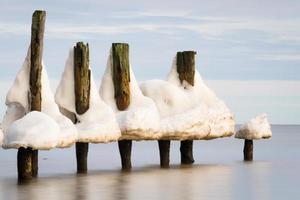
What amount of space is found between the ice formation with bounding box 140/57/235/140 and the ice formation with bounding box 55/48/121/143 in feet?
8.86

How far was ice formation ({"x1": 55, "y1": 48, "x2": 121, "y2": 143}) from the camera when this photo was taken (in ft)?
97.6

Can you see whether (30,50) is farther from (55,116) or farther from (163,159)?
(163,159)

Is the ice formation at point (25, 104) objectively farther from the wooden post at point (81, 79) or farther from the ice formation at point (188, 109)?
the ice formation at point (188, 109)

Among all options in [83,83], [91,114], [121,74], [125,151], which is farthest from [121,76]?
[125,151]

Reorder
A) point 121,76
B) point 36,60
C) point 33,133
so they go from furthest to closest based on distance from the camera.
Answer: point 121,76 < point 36,60 < point 33,133

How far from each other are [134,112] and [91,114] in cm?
164

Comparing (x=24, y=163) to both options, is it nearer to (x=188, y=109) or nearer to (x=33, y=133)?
(x=33, y=133)

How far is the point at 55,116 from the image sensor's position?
29062 millimetres

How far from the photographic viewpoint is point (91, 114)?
30.4 meters

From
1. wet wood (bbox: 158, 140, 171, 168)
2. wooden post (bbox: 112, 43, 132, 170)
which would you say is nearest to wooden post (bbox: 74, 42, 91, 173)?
A: wooden post (bbox: 112, 43, 132, 170)

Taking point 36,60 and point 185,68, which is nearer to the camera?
point 36,60

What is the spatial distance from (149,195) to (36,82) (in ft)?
17.5

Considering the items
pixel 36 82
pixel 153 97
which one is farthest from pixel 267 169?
pixel 36 82

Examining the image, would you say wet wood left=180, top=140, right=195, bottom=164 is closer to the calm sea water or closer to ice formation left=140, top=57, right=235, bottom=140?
the calm sea water
